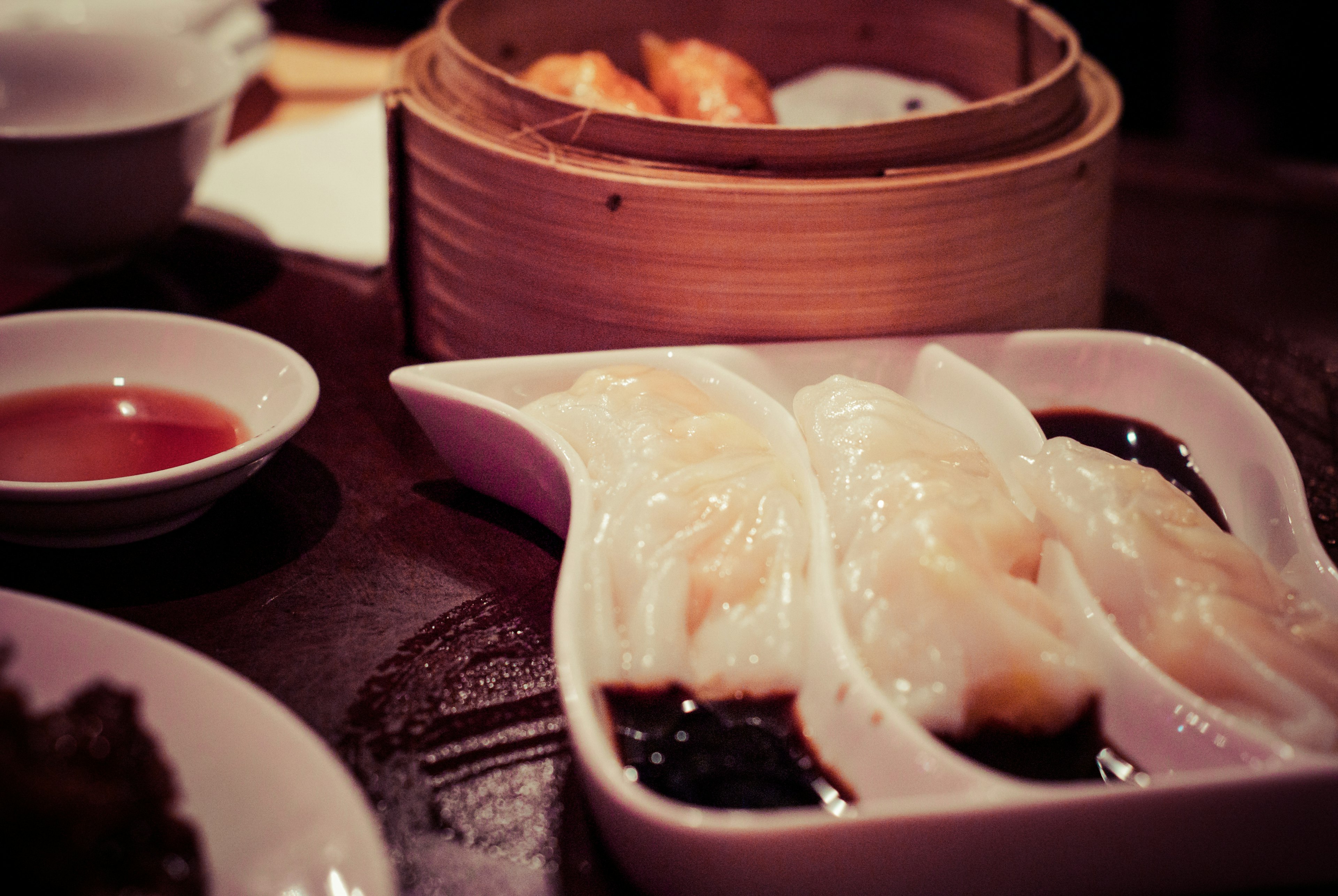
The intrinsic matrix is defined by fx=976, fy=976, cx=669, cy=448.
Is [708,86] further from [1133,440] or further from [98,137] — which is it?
[98,137]

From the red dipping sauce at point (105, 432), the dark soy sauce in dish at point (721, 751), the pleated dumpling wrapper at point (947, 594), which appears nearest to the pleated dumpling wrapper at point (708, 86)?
the pleated dumpling wrapper at point (947, 594)

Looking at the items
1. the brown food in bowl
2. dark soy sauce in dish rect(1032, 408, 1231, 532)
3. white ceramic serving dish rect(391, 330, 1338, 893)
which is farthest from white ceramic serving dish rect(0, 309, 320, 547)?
dark soy sauce in dish rect(1032, 408, 1231, 532)

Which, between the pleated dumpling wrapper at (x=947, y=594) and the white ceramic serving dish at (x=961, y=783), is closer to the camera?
the white ceramic serving dish at (x=961, y=783)

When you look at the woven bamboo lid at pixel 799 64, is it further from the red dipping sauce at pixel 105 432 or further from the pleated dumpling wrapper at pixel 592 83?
the red dipping sauce at pixel 105 432

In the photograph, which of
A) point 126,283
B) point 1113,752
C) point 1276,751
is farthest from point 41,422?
point 1276,751

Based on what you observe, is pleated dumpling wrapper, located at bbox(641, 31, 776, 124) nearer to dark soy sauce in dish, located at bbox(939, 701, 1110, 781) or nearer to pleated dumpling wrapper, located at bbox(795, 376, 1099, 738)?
pleated dumpling wrapper, located at bbox(795, 376, 1099, 738)

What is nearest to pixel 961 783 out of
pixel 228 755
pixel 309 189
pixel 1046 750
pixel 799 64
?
pixel 1046 750
